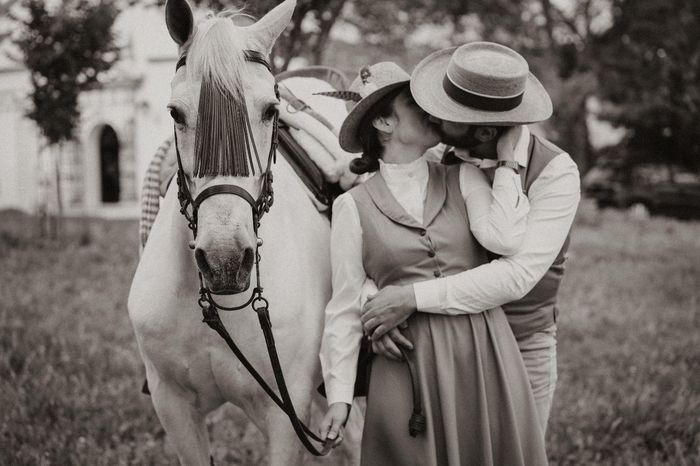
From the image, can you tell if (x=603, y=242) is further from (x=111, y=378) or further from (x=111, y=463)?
(x=111, y=463)

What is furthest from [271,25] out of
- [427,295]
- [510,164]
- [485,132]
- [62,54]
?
[62,54]

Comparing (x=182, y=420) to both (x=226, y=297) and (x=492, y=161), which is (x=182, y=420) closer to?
(x=226, y=297)

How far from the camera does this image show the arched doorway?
23547 mm

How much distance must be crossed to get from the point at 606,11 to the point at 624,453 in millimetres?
18728

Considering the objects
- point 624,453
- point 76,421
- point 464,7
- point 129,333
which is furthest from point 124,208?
point 624,453

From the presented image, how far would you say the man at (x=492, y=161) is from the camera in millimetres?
2225

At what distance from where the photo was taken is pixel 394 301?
2207 mm

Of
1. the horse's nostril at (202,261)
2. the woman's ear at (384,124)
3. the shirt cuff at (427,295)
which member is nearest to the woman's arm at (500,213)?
the shirt cuff at (427,295)

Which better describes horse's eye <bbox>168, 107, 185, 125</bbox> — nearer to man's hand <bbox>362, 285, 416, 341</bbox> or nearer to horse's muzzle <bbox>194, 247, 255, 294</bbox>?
horse's muzzle <bbox>194, 247, 255, 294</bbox>

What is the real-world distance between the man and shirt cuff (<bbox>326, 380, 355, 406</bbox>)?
18cm

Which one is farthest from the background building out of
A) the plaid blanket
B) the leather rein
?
the leather rein

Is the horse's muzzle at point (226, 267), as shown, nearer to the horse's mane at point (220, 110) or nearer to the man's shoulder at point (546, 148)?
the horse's mane at point (220, 110)

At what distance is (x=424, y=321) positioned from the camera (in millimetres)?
2270

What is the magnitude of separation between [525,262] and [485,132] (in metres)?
0.46
